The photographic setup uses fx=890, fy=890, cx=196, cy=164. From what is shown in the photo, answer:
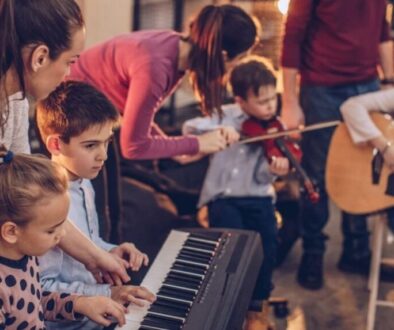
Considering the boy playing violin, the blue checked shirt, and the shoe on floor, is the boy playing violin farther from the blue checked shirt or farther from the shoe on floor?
the shoe on floor

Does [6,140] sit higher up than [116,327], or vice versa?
[6,140]

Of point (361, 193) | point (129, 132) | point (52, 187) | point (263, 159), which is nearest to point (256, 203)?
point (263, 159)

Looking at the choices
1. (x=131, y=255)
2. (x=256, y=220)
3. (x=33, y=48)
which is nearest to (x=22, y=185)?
(x=33, y=48)

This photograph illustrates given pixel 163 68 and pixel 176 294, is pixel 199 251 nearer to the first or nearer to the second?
pixel 176 294

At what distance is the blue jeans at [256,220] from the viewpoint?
309 centimetres

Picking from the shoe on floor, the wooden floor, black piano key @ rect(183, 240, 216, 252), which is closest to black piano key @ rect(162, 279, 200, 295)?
black piano key @ rect(183, 240, 216, 252)

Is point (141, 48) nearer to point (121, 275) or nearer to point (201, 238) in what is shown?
point (201, 238)

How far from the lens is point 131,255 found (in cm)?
222

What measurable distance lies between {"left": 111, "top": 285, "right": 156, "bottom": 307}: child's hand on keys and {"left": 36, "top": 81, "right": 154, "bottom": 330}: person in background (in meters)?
0.03

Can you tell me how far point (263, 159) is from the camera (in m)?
3.12

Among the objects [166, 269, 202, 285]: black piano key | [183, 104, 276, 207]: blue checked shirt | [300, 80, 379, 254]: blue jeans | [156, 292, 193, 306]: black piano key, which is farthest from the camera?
[300, 80, 379, 254]: blue jeans

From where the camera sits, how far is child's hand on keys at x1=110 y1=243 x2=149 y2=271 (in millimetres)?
2201

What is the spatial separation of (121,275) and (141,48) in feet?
2.84

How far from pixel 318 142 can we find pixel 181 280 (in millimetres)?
1470
